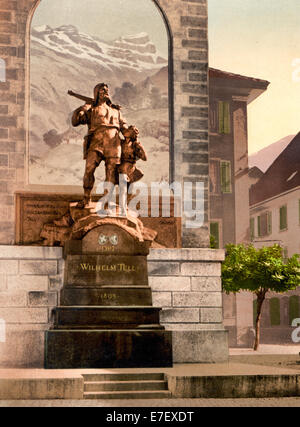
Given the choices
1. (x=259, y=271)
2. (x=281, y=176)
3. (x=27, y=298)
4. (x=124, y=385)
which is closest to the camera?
(x=124, y=385)

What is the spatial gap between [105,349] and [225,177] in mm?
26684

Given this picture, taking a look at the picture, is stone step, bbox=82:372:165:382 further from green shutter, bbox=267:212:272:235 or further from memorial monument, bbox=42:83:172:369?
green shutter, bbox=267:212:272:235

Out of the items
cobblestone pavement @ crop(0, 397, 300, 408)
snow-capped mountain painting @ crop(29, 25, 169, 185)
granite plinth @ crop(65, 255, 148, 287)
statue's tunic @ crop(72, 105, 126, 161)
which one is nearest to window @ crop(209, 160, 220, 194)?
snow-capped mountain painting @ crop(29, 25, 169, 185)

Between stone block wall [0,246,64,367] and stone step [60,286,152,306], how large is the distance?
6.66ft

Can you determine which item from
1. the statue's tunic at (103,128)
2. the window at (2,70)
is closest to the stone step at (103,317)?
the statue's tunic at (103,128)

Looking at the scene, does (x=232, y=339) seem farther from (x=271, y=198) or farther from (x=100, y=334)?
(x=100, y=334)

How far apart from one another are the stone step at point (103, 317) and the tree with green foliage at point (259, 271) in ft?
49.4

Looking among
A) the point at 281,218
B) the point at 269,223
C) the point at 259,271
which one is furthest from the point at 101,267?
the point at 269,223

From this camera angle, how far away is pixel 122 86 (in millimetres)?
18453

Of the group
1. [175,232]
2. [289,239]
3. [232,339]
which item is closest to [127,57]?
[175,232]

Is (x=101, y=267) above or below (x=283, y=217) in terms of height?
below

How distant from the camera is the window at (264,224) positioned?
4645cm

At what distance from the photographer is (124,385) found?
12109 millimetres

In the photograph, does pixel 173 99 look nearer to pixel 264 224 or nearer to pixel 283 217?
pixel 283 217
